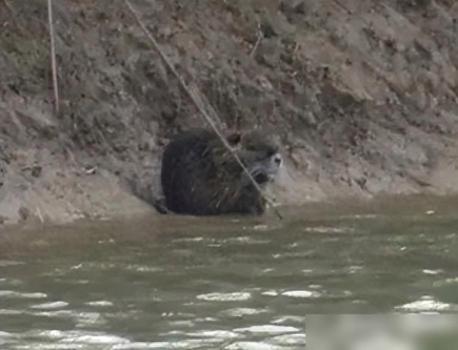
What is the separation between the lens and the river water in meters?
5.57

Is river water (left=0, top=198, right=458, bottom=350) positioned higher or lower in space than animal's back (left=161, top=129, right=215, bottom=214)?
lower

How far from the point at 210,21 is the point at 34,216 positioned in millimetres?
4721

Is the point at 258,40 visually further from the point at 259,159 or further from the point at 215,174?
the point at 259,159

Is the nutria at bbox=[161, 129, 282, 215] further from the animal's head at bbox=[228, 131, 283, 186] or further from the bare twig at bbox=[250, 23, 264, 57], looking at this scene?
the bare twig at bbox=[250, 23, 264, 57]

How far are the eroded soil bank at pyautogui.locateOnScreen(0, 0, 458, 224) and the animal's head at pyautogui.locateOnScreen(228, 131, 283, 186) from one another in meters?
0.61

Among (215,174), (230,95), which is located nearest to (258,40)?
(230,95)

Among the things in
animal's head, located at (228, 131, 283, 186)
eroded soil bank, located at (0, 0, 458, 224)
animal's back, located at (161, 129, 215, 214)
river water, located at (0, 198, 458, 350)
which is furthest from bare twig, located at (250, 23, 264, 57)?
river water, located at (0, 198, 458, 350)

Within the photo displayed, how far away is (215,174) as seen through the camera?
10.6 m

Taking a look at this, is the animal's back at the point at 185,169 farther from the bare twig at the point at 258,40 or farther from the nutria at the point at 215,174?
the bare twig at the point at 258,40

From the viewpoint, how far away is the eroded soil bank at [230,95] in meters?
10.6

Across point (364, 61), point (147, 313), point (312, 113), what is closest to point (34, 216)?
Result: point (147, 313)

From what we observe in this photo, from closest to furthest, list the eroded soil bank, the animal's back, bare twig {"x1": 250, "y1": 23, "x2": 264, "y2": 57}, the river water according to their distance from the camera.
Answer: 1. the river water
2. the animal's back
3. the eroded soil bank
4. bare twig {"x1": 250, "y1": 23, "x2": 264, "y2": 57}

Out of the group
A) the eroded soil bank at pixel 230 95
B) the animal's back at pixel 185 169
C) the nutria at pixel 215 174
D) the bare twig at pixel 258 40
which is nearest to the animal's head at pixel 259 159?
the nutria at pixel 215 174

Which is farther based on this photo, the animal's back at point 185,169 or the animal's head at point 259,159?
the animal's back at point 185,169
